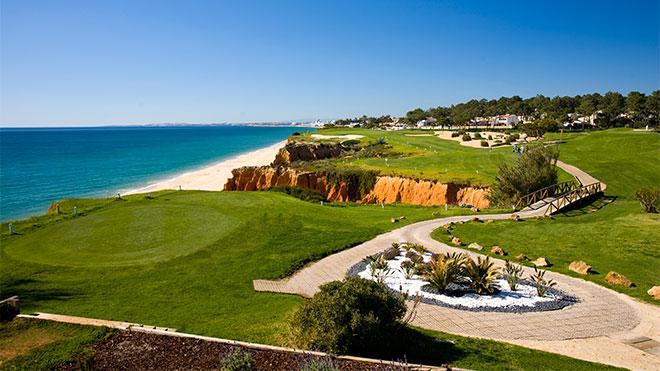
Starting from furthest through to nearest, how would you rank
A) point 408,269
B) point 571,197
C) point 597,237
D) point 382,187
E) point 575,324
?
point 382,187 → point 571,197 → point 597,237 → point 408,269 → point 575,324

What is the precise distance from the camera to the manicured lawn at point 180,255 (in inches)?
521

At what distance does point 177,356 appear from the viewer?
978 cm

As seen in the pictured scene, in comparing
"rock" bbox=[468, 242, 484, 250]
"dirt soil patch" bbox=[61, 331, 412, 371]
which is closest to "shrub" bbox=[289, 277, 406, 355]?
"dirt soil patch" bbox=[61, 331, 412, 371]

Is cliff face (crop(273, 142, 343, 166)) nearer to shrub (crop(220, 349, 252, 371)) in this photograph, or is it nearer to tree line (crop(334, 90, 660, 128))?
tree line (crop(334, 90, 660, 128))

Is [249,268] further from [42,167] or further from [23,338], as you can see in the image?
[42,167]

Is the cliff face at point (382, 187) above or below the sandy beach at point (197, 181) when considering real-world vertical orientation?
above

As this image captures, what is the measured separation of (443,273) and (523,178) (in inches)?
750

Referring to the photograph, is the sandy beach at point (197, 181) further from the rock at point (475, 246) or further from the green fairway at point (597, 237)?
the rock at point (475, 246)

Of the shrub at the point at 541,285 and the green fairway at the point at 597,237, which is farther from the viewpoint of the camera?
the green fairway at the point at 597,237

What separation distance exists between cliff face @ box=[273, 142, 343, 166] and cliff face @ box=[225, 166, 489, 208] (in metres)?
17.5

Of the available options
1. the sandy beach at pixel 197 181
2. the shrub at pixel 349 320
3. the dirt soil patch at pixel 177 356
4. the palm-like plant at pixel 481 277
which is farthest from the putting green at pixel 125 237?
the sandy beach at pixel 197 181

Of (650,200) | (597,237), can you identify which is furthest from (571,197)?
(597,237)

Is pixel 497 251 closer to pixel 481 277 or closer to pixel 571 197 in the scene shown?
pixel 481 277

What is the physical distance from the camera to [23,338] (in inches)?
430
